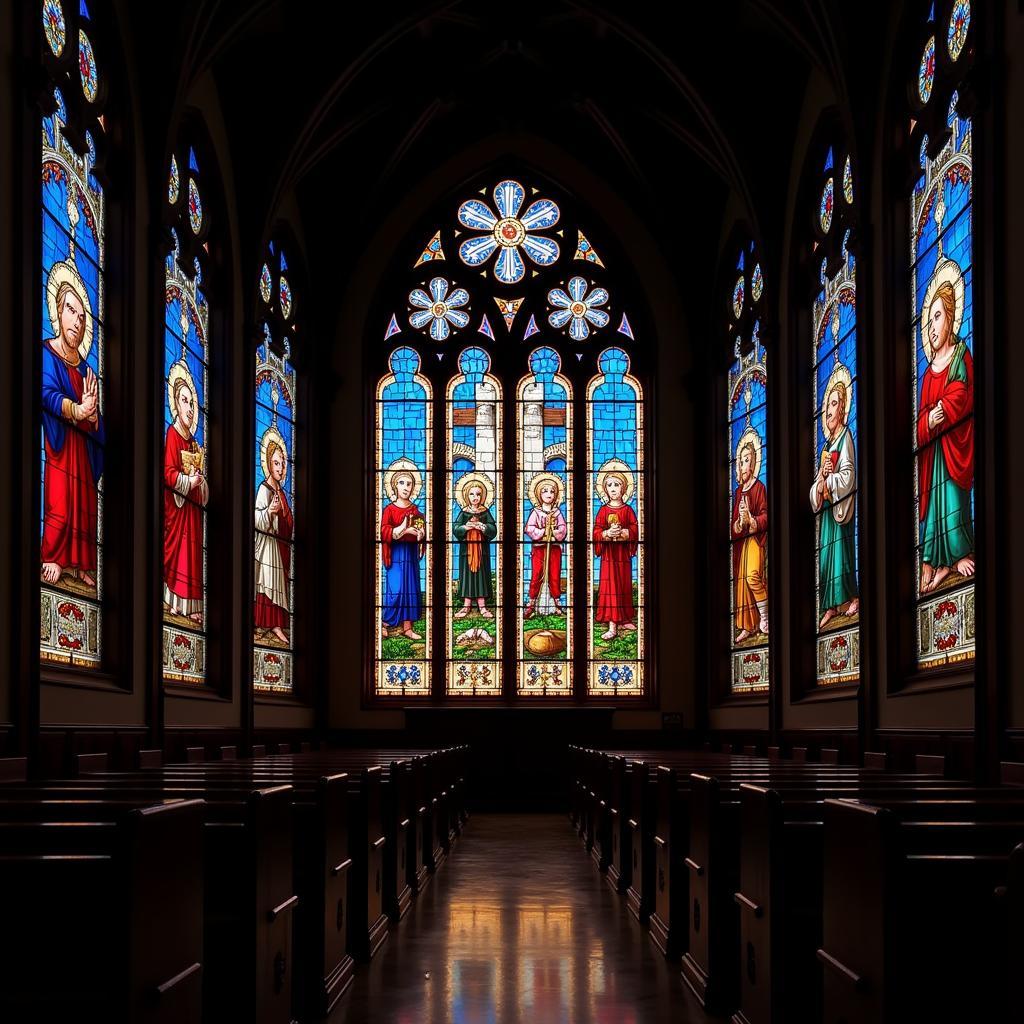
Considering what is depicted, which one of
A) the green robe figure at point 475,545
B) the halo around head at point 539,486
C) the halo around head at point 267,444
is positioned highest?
the halo around head at point 267,444

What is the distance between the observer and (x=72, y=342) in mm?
9875

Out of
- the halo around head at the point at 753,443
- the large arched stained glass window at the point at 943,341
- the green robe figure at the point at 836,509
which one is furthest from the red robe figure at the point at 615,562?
the large arched stained glass window at the point at 943,341

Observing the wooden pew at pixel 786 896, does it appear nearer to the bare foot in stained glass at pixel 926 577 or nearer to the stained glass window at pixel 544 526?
the bare foot in stained glass at pixel 926 577

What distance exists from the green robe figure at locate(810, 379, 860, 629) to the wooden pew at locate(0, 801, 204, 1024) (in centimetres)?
968

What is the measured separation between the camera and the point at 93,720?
31.6ft

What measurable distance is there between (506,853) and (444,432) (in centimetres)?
794

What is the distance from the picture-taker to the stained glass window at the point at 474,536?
17.3 meters

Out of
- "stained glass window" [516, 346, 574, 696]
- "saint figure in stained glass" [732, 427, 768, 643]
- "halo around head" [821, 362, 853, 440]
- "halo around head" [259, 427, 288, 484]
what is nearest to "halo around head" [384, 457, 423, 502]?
"stained glass window" [516, 346, 574, 696]

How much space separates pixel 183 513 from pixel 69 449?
295 cm

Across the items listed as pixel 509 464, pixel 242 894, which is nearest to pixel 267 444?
pixel 509 464

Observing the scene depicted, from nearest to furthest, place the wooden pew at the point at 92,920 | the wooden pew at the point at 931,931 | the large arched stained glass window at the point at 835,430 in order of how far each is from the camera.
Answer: the wooden pew at the point at 92,920 < the wooden pew at the point at 931,931 < the large arched stained glass window at the point at 835,430

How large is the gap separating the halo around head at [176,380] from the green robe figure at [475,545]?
17.1 ft
